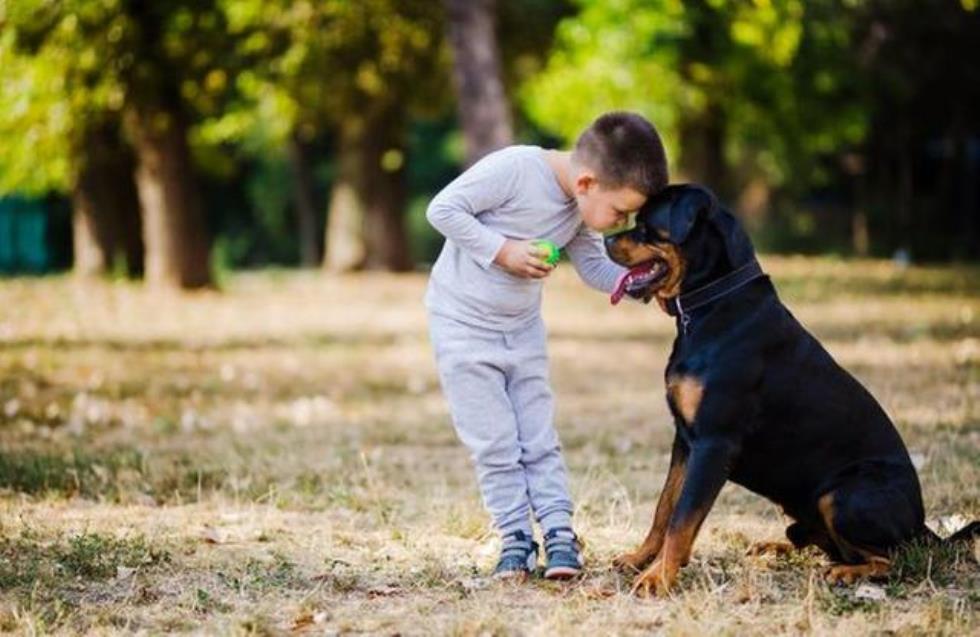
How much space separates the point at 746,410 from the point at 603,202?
88cm

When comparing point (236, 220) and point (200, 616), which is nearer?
point (200, 616)

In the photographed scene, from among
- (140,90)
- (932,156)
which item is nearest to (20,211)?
(140,90)

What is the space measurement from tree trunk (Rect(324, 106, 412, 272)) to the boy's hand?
20390 millimetres

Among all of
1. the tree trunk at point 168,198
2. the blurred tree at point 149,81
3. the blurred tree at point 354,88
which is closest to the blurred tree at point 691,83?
the blurred tree at point 354,88

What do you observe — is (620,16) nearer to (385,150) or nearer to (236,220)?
(385,150)

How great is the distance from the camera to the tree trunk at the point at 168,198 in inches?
770

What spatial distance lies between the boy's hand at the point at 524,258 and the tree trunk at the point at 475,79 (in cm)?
1011

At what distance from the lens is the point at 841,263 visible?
98.8ft

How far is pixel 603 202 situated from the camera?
15.5 ft

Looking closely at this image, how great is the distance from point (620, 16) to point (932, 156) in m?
20.0

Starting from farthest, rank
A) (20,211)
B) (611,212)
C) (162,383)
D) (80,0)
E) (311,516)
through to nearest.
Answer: (20,211)
(80,0)
(162,383)
(311,516)
(611,212)

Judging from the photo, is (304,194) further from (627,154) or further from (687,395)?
(687,395)

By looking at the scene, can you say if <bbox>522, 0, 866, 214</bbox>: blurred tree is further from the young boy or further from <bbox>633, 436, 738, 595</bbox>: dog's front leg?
<bbox>633, 436, 738, 595</bbox>: dog's front leg

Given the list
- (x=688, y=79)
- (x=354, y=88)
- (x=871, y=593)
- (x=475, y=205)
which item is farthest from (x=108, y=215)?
(x=871, y=593)
